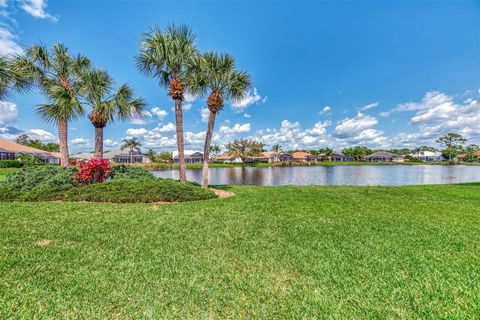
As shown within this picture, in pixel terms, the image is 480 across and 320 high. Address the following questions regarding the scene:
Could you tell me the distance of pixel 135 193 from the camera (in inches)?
361

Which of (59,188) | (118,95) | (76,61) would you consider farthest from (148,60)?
(59,188)

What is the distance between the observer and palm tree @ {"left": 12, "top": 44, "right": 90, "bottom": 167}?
11.8 metres

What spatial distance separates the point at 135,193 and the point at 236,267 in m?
6.78

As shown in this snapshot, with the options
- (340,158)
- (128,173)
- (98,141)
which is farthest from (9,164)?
(340,158)

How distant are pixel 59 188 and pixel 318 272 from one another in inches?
403

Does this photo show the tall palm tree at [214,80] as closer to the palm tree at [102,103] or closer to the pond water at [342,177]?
the palm tree at [102,103]

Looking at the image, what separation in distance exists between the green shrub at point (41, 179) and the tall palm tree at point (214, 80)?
6.01 m

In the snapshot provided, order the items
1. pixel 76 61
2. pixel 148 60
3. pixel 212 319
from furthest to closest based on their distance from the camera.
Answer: pixel 76 61, pixel 148 60, pixel 212 319

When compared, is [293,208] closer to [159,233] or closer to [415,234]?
[415,234]

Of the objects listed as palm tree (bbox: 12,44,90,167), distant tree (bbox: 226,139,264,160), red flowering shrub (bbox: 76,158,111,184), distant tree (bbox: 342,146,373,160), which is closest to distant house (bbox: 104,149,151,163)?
distant tree (bbox: 226,139,264,160)

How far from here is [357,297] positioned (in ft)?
9.44

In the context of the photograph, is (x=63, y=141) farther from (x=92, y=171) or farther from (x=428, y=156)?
(x=428, y=156)

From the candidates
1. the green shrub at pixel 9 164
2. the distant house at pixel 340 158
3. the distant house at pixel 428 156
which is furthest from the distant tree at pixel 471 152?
the green shrub at pixel 9 164

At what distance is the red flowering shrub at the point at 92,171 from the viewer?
34.6 ft
